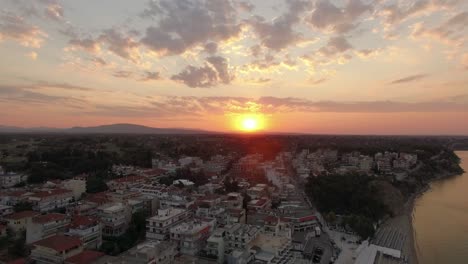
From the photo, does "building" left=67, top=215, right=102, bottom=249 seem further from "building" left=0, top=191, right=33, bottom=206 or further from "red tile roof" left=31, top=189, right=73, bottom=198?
"building" left=0, top=191, right=33, bottom=206

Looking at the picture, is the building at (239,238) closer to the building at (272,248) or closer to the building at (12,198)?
the building at (272,248)

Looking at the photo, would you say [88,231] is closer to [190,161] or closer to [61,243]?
[61,243]

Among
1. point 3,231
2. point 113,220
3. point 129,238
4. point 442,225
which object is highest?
point 113,220

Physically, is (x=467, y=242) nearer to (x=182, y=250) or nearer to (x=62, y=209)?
(x=182, y=250)

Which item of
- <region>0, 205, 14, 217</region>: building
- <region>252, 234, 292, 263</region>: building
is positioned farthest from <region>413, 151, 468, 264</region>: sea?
<region>0, 205, 14, 217</region>: building

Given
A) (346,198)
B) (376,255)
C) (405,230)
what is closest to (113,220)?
(376,255)

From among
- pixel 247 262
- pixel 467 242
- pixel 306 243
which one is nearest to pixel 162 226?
pixel 247 262
